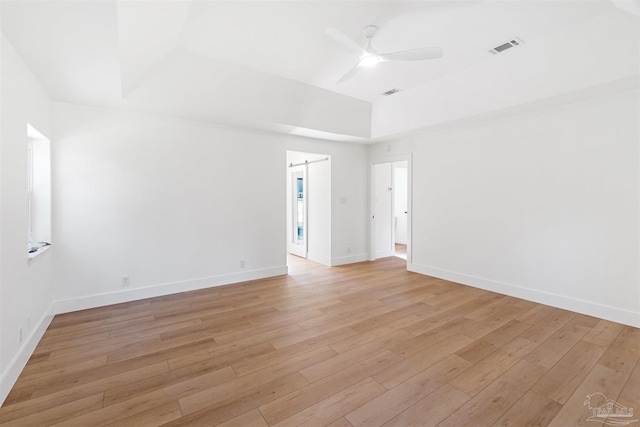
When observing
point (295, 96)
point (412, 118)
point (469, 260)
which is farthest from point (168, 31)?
point (469, 260)

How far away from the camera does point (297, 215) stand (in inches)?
286

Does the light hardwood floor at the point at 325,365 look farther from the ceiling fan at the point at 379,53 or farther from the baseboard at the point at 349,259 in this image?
the ceiling fan at the point at 379,53

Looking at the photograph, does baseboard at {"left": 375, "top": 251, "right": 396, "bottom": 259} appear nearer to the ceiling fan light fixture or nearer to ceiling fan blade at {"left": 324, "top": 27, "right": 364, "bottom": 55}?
the ceiling fan light fixture

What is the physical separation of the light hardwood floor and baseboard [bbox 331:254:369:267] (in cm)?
206

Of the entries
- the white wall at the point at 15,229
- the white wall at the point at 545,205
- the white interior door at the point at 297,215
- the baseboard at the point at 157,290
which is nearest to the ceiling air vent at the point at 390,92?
the white wall at the point at 545,205

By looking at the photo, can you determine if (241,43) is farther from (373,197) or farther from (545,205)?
(545,205)

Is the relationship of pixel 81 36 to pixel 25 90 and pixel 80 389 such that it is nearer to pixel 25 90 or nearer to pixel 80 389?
pixel 25 90

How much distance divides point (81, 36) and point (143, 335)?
2.69 m

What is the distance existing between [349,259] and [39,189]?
5015 millimetres

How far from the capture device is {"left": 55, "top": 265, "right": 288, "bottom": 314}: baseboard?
11.5ft

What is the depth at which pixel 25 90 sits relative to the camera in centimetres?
247

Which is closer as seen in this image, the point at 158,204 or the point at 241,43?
the point at 241,43

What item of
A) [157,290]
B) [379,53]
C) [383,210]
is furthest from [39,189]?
[383,210]

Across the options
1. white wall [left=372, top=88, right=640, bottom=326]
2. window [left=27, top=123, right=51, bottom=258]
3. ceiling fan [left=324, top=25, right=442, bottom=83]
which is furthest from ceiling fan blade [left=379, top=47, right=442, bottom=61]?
window [left=27, top=123, right=51, bottom=258]
